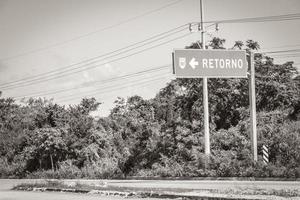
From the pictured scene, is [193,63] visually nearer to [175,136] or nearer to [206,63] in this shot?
[206,63]

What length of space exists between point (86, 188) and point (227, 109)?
24.1 metres

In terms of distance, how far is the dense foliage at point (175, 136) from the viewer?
3231 centimetres

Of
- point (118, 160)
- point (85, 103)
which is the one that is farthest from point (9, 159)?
point (118, 160)

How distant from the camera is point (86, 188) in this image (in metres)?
21.5

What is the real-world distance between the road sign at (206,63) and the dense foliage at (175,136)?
18.4 feet

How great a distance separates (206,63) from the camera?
97.3 ft

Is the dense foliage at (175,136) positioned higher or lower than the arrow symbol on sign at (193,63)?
lower

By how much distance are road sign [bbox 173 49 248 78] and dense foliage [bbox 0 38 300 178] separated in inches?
220

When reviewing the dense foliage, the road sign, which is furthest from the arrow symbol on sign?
the dense foliage

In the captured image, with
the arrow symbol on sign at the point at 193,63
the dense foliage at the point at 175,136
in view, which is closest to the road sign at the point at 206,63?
the arrow symbol on sign at the point at 193,63

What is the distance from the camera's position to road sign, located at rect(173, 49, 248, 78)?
96.1 feet

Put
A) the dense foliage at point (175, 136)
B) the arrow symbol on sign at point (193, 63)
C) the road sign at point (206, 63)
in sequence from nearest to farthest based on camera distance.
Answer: the road sign at point (206, 63) < the arrow symbol on sign at point (193, 63) < the dense foliage at point (175, 136)

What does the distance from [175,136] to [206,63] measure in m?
10.7

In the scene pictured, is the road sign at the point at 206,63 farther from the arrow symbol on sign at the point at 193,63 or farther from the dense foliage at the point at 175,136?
the dense foliage at the point at 175,136
